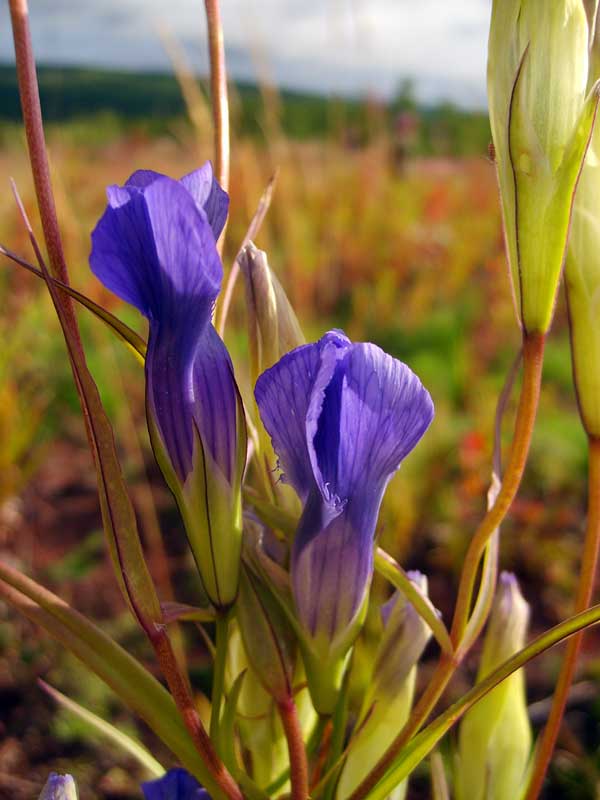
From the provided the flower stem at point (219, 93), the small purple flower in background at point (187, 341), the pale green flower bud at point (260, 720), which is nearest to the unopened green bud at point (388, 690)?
the pale green flower bud at point (260, 720)

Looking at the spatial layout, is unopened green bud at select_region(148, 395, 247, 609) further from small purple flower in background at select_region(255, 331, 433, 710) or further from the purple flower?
the purple flower

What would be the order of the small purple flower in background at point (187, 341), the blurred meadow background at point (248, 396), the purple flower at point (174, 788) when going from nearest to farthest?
the small purple flower in background at point (187, 341) < the purple flower at point (174, 788) < the blurred meadow background at point (248, 396)

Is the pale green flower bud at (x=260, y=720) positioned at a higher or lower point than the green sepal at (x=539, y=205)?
lower

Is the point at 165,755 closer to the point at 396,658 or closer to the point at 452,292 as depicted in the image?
the point at 396,658

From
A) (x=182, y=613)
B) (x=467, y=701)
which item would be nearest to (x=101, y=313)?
(x=182, y=613)

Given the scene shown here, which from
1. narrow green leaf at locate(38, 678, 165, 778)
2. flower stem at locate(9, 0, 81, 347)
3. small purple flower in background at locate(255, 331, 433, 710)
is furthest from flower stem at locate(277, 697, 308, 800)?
flower stem at locate(9, 0, 81, 347)

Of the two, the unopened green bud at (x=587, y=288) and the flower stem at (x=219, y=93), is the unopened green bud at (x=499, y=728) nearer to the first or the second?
the unopened green bud at (x=587, y=288)

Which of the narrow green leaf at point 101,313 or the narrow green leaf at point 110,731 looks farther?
the narrow green leaf at point 110,731

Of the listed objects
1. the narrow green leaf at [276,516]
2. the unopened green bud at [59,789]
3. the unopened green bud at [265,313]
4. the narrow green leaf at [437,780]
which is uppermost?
the unopened green bud at [265,313]
